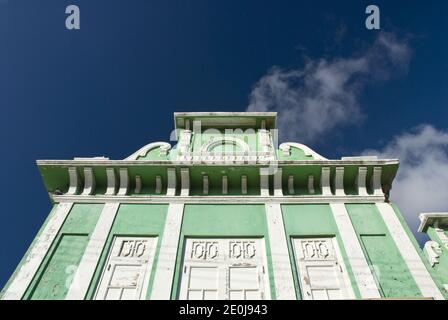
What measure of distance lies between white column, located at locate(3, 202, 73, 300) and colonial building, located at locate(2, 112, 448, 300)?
0.03m

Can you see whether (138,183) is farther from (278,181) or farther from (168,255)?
(278,181)

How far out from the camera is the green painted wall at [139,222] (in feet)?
29.8

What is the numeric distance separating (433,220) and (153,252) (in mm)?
7586

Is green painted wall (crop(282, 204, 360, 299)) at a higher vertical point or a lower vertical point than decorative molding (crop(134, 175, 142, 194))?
lower

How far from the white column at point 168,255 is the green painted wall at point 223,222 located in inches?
5.3

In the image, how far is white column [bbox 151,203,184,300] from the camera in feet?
25.8

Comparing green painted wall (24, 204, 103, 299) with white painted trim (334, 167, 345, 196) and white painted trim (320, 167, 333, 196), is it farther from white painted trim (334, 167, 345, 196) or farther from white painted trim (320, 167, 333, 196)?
white painted trim (334, 167, 345, 196)

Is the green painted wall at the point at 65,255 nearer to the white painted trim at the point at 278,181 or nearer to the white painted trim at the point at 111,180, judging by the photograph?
the white painted trim at the point at 111,180

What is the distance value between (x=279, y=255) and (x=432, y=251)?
165 inches

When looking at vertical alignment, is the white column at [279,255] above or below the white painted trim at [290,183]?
below

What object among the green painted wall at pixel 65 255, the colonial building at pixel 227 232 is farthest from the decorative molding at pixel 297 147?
the green painted wall at pixel 65 255

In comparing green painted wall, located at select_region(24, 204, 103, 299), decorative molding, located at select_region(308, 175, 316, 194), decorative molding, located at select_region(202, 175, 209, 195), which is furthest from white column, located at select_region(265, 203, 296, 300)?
green painted wall, located at select_region(24, 204, 103, 299)

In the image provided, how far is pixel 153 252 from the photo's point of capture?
8.73 meters

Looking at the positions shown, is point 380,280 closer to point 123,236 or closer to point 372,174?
point 372,174
